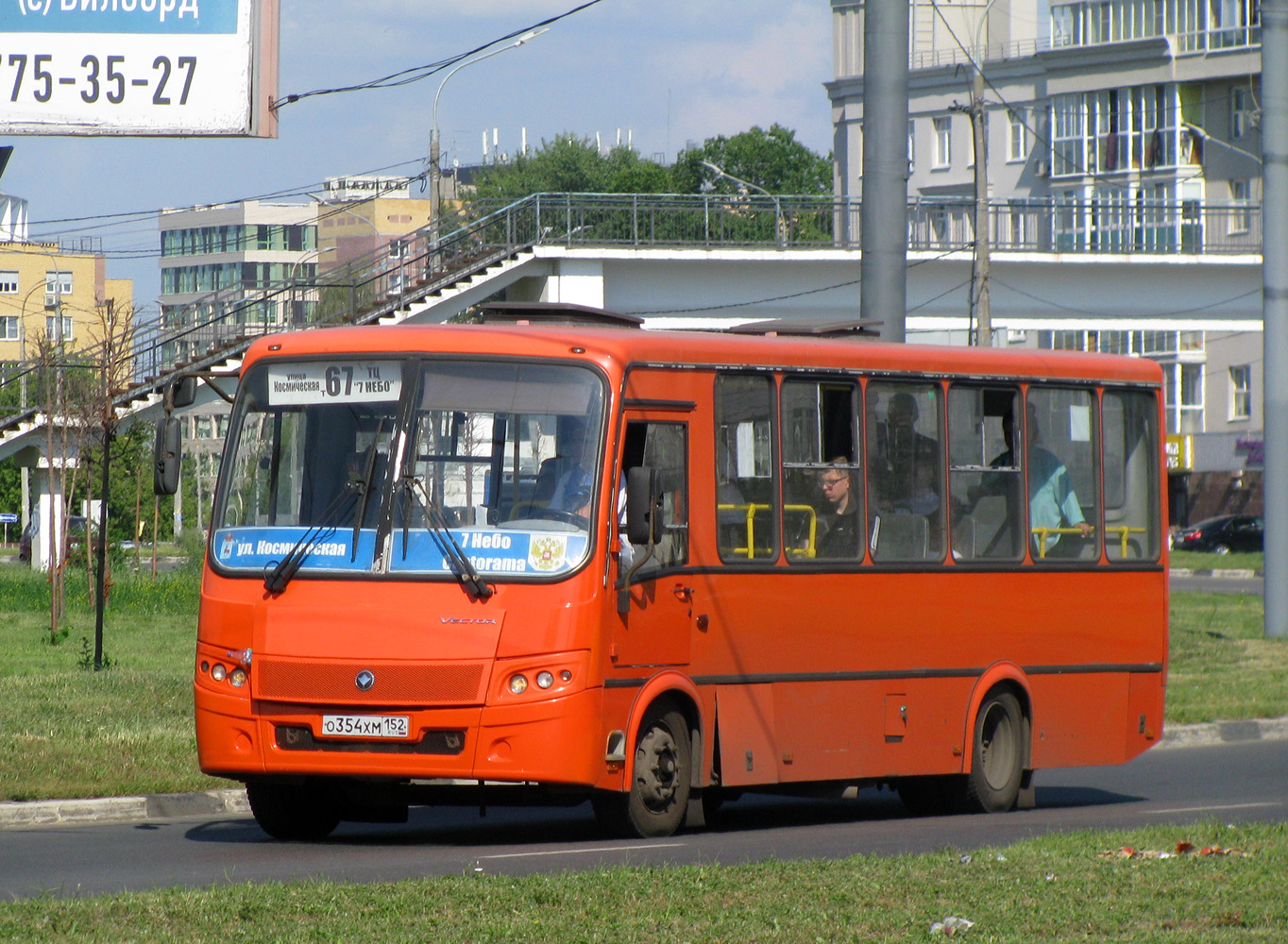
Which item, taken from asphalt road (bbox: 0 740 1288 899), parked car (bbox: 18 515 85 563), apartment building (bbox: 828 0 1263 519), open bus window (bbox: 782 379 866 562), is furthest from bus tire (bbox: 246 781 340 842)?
apartment building (bbox: 828 0 1263 519)

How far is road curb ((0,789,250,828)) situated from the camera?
41.0 feet

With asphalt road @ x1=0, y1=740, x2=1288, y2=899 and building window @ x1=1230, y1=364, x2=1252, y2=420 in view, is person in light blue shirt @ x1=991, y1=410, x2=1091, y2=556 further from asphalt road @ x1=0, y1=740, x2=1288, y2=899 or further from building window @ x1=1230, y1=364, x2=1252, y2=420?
building window @ x1=1230, y1=364, x2=1252, y2=420

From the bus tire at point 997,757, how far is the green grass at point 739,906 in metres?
4.11

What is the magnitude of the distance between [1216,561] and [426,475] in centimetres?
5147

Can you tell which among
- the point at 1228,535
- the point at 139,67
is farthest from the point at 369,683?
the point at 1228,535

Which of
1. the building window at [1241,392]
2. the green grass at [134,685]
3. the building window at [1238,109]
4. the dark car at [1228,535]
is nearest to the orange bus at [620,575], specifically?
the green grass at [134,685]

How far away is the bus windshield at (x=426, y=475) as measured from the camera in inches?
422

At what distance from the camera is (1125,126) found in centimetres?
7919

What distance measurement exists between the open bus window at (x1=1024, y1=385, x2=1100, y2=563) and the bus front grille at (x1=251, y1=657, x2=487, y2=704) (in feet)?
15.7

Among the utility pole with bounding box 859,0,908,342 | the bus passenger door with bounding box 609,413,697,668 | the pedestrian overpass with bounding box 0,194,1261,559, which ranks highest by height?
the pedestrian overpass with bounding box 0,194,1261,559

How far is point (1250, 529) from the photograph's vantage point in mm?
68062

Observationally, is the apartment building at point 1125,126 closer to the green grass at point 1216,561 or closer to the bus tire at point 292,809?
the green grass at point 1216,561

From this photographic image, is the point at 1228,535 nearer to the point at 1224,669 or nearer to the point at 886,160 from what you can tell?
the point at 1224,669

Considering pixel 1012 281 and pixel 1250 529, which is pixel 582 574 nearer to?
pixel 1012 281
